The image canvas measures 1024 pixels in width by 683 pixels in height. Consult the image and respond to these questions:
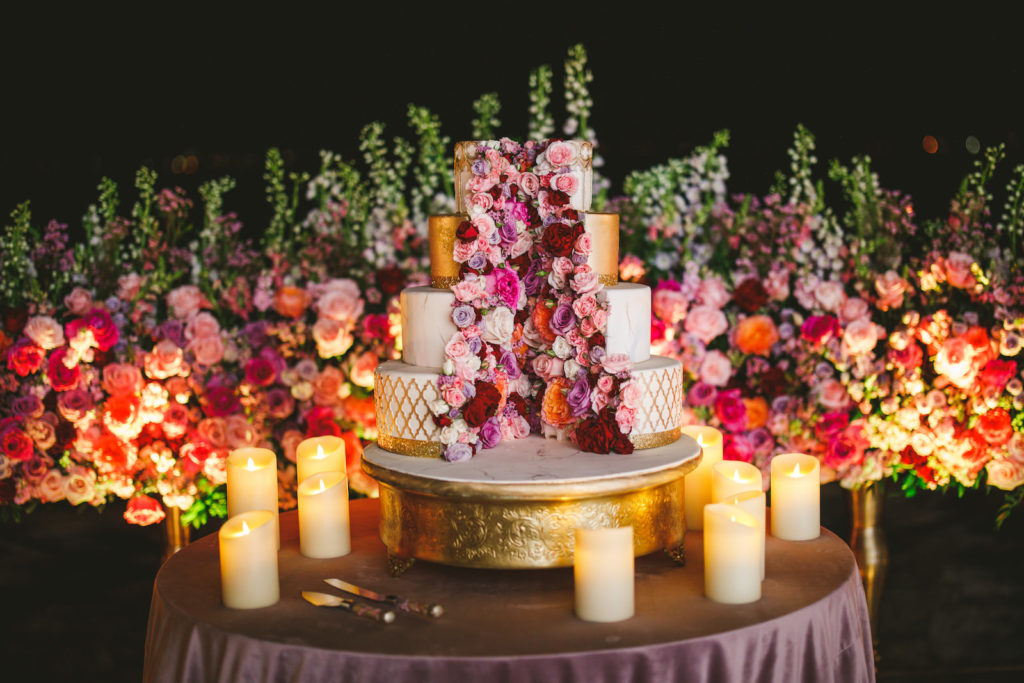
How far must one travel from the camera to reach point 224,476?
3193mm

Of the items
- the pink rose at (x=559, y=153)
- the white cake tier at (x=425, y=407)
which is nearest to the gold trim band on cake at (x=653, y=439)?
the white cake tier at (x=425, y=407)

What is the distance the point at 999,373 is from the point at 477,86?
2763mm

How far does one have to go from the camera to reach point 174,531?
3.43 m

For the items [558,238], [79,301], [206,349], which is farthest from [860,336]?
[79,301]

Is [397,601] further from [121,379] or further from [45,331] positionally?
[45,331]

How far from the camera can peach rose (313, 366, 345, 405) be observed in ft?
10.6

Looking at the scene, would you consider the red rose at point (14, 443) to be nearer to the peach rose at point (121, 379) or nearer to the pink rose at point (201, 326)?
the peach rose at point (121, 379)

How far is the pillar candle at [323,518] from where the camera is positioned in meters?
2.50

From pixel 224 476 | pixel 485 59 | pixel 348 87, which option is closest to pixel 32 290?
pixel 224 476

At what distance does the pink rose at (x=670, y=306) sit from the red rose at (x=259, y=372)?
1.39 m

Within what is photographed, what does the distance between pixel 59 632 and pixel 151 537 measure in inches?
21.6

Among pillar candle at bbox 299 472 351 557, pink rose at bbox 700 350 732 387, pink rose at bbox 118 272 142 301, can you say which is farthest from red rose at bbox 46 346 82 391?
pink rose at bbox 700 350 732 387

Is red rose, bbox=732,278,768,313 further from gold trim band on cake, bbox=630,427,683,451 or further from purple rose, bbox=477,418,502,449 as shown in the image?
purple rose, bbox=477,418,502,449

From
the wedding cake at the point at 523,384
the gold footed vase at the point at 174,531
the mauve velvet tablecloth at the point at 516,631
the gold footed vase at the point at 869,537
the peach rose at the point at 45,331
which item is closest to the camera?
the mauve velvet tablecloth at the point at 516,631
